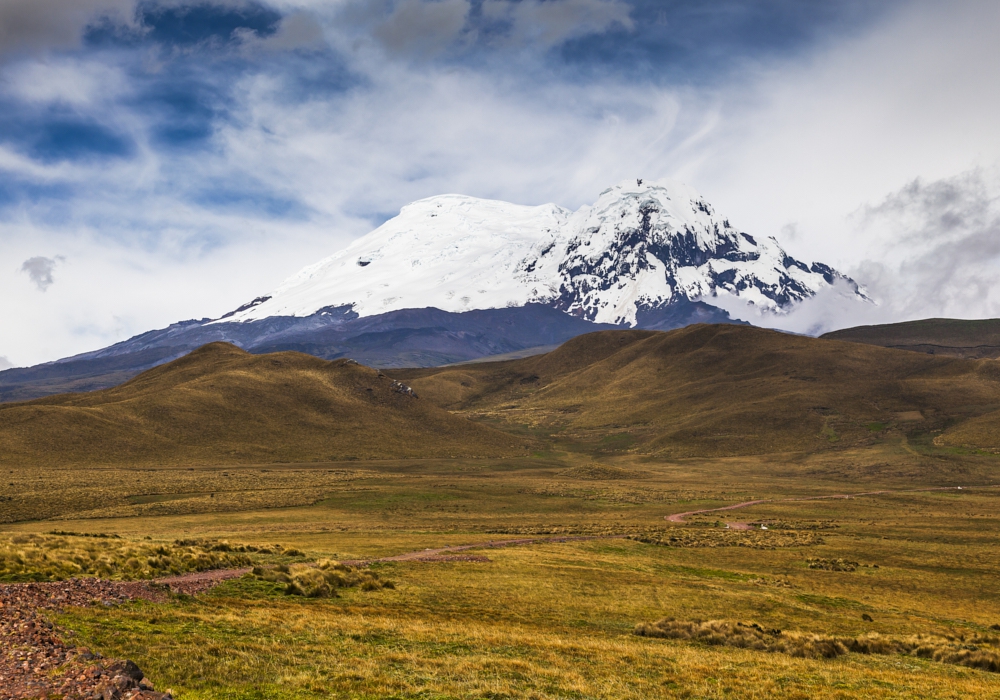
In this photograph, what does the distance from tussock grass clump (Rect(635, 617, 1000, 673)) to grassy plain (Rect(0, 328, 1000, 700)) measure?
729 millimetres

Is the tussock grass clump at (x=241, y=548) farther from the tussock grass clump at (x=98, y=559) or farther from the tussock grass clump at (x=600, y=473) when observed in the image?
the tussock grass clump at (x=600, y=473)

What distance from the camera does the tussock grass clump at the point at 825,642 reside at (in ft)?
85.7

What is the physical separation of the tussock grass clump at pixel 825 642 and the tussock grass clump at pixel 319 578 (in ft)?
45.2

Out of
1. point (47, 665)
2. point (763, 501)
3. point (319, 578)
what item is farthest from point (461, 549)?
point (763, 501)

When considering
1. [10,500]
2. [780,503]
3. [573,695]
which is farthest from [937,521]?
[10,500]

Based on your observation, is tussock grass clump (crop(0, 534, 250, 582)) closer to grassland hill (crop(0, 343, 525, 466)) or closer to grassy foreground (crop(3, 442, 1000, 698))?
grassy foreground (crop(3, 442, 1000, 698))

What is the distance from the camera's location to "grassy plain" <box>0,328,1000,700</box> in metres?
20.5

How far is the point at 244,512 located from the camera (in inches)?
3177

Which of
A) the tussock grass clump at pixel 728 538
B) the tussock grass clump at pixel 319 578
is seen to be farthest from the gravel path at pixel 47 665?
the tussock grass clump at pixel 728 538

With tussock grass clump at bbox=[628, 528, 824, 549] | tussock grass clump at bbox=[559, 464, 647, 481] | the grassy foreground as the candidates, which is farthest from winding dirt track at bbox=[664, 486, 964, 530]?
tussock grass clump at bbox=[559, 464, 647, 481]

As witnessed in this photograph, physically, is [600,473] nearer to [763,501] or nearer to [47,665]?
[763,501]

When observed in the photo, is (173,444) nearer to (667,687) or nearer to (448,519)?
(448,519)

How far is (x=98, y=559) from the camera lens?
3077cm

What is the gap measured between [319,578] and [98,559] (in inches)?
381
